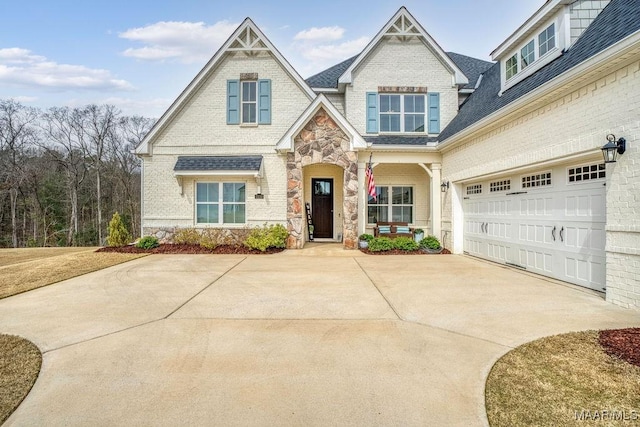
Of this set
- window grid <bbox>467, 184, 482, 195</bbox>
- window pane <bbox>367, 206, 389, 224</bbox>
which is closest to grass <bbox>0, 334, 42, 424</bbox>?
Result: window grid <bbox>467, 184, 482, 195</bbox>

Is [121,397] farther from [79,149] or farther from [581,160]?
[79,149]

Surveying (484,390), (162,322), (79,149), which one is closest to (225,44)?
(162,322)

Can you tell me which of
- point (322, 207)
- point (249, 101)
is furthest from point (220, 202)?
point (322, 207)

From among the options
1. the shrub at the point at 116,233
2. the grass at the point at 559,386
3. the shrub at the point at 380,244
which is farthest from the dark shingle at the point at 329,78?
the grass at the point at 559,386

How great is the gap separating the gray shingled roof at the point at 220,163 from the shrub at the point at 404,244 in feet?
→ 19.3

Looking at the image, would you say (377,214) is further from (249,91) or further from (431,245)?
(249,91)

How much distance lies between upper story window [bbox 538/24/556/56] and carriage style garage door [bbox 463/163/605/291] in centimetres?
335

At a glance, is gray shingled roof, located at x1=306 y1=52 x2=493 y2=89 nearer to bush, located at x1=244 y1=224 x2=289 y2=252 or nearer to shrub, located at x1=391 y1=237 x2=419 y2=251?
bush, located at x1=244 y1=224 x2=289 y2=252

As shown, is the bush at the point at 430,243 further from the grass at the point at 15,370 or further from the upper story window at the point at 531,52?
the grass at the point at 15,370

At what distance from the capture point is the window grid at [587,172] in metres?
5.89

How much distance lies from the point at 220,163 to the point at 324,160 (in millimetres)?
4050

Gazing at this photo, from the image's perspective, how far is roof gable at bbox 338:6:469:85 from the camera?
13359 millimetres

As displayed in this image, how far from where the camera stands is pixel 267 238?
11.6m

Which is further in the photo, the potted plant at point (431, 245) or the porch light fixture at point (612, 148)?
the potted plant at point (431, 245)
